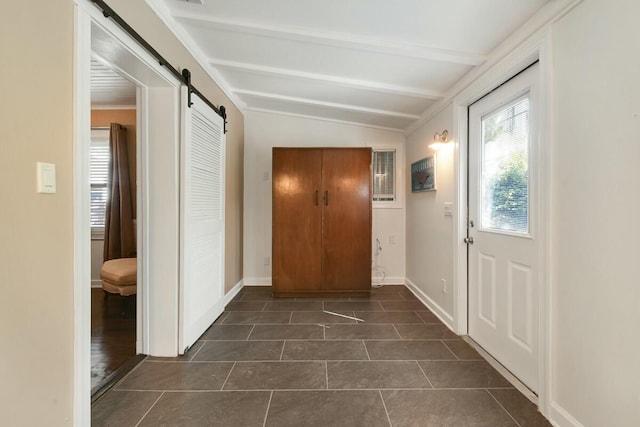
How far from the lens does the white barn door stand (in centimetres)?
213

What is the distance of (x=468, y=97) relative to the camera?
233 centimetres

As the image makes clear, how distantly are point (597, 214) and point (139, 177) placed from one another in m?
2.68

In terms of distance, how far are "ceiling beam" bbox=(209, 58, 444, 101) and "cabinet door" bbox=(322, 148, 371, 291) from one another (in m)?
0.87

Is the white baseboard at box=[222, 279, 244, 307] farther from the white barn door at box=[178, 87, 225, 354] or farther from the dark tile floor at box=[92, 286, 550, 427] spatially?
the dark tile floor at box=[92, 286, 550, 427]

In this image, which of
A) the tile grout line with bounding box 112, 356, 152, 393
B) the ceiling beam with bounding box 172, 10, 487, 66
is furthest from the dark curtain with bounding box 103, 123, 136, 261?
the ceiling beam with bounding box 172, 10, 487, 66

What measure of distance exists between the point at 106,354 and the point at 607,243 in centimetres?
314

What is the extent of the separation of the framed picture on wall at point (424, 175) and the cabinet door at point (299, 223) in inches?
47.1

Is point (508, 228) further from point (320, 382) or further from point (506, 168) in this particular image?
point (320, 382)

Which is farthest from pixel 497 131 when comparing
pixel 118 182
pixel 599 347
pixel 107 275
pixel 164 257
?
pixel 118 182

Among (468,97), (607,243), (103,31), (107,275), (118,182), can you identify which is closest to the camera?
(607,243)

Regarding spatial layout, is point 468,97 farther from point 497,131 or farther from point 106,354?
point 106,354

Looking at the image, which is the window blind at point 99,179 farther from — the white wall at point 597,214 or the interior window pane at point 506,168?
the white wall at point 597,214

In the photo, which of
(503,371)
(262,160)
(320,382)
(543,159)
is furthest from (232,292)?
(543,159)
